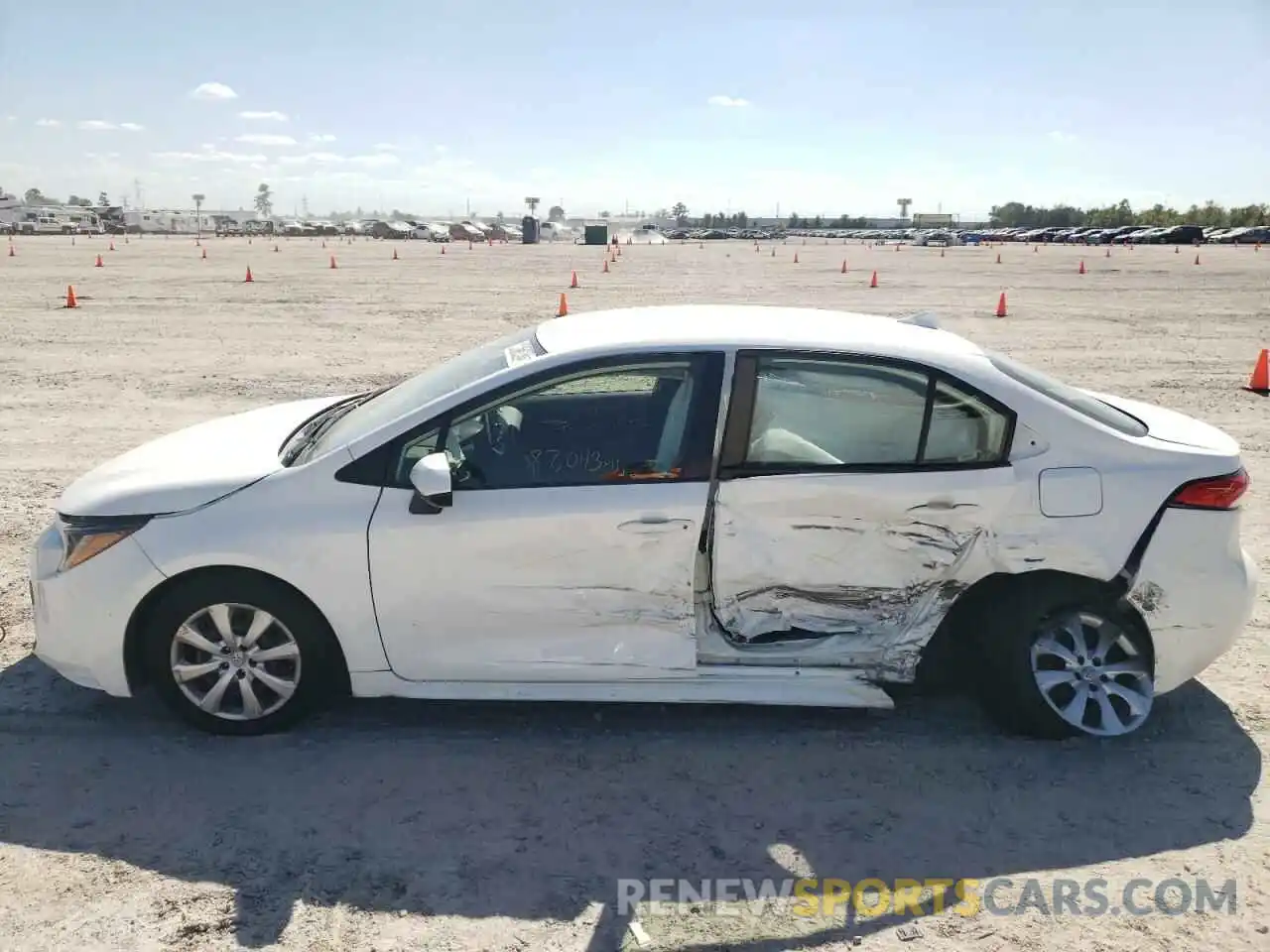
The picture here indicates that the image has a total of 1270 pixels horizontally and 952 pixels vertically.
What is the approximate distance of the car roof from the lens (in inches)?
164

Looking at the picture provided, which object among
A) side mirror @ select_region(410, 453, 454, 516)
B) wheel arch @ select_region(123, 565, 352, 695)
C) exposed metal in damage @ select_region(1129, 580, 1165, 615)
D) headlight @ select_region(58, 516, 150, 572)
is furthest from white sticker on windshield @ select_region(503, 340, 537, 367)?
exposed metal in damage @ select_region(1129, 580, 1165, 615)

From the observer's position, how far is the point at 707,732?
4273 mm

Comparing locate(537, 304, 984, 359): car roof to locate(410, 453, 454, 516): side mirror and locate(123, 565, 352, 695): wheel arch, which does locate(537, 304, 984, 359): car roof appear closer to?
locate(410, 453, 454, 516): side mirror

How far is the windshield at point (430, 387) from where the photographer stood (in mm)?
4348

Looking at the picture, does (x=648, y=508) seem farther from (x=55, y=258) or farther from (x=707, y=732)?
(x=55, y=258)

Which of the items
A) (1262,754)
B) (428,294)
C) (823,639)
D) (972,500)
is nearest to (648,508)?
(823,639)

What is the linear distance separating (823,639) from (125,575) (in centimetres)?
271

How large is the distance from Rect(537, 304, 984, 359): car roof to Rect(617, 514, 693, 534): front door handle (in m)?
0.70

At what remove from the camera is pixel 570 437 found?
13.7ft

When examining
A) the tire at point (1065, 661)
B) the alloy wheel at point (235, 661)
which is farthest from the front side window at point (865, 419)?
the alloy wheel at point (235, 661)

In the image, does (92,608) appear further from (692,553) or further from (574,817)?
(692,553)

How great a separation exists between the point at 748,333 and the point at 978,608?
1422 mm

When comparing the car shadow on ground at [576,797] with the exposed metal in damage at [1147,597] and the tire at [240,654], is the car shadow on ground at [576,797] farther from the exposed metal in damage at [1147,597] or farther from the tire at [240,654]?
the exposed metal in damage at [1147,597]

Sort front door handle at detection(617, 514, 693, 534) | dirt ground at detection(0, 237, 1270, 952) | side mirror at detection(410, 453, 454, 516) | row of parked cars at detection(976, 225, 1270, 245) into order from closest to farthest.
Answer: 1. dirt ground at detection(0, 237, 1270, 952)
2. side mirror at detection(410, 453, 454, 516)
3. front door handle at detection(617, 514, 693, 534)
4. row of parked cars at detection(976, 225, 1270, 245)
